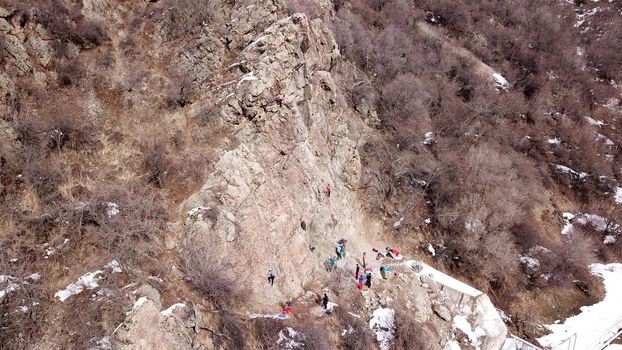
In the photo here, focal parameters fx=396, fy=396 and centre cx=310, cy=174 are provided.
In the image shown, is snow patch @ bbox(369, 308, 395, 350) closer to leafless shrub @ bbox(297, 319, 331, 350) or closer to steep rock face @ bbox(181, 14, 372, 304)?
leafless shrub @ bbox(297, 319, 331, 350)

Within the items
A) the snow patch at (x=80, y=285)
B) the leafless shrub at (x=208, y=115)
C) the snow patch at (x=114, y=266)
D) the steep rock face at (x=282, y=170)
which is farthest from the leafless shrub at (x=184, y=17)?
the snow patch at (x=80, y=285)

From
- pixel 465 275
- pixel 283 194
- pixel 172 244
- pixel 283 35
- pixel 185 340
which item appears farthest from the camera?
pixel 465 275

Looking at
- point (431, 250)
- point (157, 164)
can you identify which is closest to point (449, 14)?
point (431, 250)

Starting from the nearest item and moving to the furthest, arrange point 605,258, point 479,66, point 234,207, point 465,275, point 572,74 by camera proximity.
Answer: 1. point 234,207
2. point 465,275
3. point 605,258
4. point 479,66
5. point 572,74

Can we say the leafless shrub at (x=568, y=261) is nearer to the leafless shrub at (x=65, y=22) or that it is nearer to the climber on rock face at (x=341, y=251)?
the climber on rock face at (x=341, y=251)

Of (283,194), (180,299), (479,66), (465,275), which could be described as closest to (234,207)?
(283,194)

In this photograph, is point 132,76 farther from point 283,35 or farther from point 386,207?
point 386,207
